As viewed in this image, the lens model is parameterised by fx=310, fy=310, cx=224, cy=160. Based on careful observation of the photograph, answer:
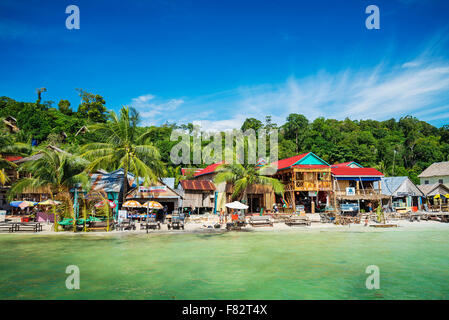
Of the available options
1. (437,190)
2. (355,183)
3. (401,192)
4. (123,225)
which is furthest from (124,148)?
(437,190)

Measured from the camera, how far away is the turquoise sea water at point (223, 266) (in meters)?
8.40

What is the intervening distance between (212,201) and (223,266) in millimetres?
20209

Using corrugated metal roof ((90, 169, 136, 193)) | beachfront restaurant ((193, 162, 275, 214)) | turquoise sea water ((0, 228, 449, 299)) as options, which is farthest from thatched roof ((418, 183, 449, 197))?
corrugated metal roof ((90, 169, 136, 193))

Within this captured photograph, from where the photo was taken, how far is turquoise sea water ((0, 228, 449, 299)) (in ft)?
27.6

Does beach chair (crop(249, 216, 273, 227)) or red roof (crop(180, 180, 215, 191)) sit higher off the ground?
red roof (crop(180, 180, 215, 191))

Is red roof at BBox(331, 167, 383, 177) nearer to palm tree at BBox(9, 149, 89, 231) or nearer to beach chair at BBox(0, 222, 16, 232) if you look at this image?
A: palm tree at BBox(9, 149, 89, 231)

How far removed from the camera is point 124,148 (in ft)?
78.1

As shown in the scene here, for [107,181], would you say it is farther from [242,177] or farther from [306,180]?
[306,180]

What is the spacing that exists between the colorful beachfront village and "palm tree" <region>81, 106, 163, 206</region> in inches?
47.8

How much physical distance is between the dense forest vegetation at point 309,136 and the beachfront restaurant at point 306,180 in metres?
16.5
